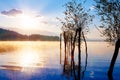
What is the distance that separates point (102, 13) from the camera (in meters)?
42.8

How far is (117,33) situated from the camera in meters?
41.4

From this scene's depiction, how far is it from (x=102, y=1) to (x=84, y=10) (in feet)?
58.7

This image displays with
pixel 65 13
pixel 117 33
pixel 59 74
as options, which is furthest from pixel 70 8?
pixel 117 33

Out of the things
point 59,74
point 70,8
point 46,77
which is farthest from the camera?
point 70,8

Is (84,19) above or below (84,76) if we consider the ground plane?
above

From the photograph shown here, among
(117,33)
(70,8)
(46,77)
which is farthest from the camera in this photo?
(70,8)

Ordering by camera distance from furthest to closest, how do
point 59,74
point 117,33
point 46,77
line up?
point 59,74
point 46,77
point 117,33

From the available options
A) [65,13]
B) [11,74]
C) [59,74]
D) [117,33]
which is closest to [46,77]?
[59,74]

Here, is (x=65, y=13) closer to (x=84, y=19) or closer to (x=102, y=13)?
(x=84, y=19)

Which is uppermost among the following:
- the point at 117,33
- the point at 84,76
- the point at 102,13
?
the point at 102,13

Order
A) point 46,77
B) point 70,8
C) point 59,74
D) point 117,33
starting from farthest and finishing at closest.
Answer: point 70,8 < point 59,74 < point 46,77 < point 117,33

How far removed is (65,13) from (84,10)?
385cm

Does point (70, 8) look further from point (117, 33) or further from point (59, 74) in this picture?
point (117, 33)

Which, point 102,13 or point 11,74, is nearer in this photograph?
point 102,13
